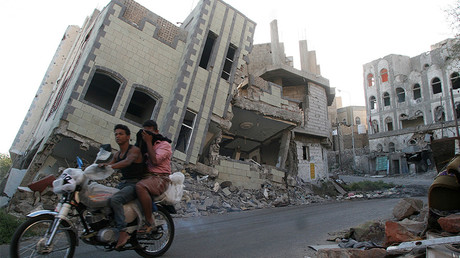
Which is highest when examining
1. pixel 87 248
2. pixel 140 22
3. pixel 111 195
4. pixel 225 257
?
pixel 140 22

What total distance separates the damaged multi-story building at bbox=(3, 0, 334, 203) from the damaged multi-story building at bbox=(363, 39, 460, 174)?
74.1 feet

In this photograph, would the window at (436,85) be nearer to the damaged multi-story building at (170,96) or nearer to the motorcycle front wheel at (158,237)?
the damaged multi-story building at (170,96)

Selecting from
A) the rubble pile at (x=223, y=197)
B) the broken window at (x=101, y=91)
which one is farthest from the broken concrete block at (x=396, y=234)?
the broken window at (x=101, y=91)

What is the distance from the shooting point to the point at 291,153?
2120cm

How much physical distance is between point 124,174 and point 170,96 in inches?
373

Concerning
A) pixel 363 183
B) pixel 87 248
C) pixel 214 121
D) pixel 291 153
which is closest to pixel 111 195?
pixel 87 248

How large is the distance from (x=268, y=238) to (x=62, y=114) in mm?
9030

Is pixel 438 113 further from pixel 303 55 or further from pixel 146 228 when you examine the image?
pixel 146 228

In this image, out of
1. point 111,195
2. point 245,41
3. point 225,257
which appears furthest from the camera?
point 245,41

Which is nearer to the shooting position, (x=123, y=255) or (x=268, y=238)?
(x=123, y=255)

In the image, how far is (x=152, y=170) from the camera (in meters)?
3.81

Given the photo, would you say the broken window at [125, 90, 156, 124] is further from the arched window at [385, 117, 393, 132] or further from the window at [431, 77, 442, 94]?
the window at [431, 77, 442, 94]

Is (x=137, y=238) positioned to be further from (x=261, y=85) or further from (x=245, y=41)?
(x=261, y=85)

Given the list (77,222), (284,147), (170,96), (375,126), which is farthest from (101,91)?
(375,126)
